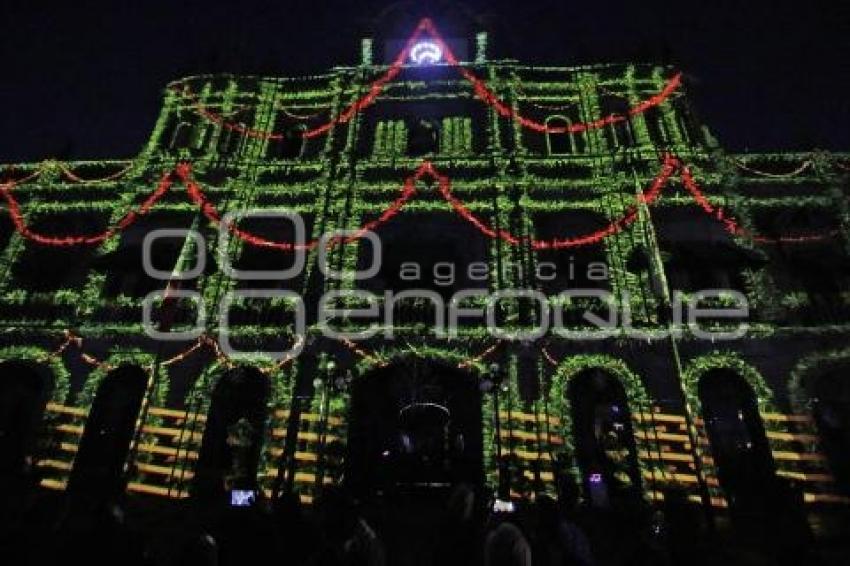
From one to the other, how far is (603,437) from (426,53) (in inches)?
573

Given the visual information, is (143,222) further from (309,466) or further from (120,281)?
(309,466)

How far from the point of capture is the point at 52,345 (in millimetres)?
16594

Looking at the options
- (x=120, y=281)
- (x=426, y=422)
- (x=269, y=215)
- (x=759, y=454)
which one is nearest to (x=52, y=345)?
(x=120, y=281)

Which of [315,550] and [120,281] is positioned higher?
[120,281]

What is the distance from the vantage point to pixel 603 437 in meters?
15.3

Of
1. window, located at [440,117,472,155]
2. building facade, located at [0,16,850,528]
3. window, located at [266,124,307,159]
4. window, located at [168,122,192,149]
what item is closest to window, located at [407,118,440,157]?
building facade, located at [0,16,850,528]

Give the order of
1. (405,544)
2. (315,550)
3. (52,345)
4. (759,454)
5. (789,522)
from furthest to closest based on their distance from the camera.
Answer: (52,345) < (759,454) < (789,522) < (405,544) < (315,550)

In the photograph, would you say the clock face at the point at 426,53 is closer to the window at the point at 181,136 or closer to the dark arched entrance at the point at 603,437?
the window at the point at 181,136

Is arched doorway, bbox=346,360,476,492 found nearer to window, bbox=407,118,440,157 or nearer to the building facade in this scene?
the building facade

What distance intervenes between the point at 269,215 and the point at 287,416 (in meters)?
6.47

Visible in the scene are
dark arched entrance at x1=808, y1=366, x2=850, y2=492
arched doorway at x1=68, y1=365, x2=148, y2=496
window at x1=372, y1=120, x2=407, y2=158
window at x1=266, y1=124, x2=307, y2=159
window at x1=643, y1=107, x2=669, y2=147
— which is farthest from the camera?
window at x1=266, y1=124, x2=307, y2=159

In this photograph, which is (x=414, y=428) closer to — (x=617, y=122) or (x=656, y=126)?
(x=617, y=122)

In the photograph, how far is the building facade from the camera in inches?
592

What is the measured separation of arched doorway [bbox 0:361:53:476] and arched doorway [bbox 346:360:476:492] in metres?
8.17
